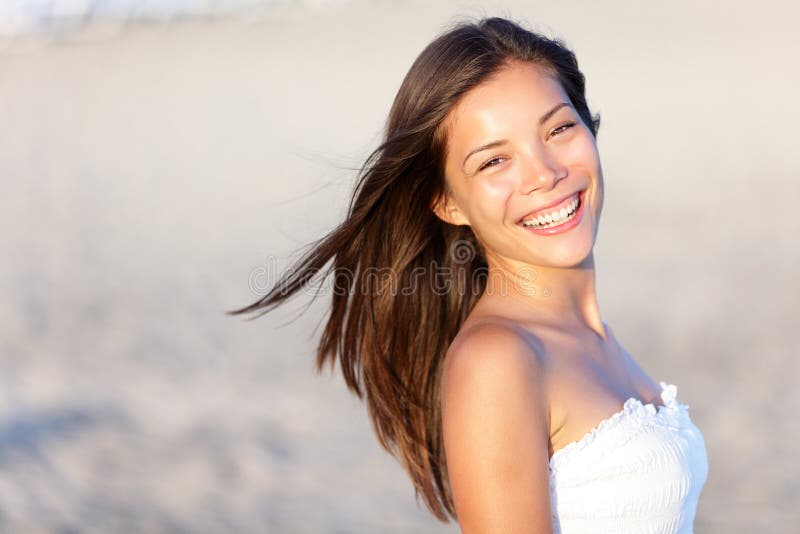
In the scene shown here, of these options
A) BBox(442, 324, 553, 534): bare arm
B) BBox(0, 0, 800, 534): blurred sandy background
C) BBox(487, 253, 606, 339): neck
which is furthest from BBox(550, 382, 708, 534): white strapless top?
BBox(0, 0, 800, 534): blurred sandy background

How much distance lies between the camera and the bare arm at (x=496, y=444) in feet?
6.81

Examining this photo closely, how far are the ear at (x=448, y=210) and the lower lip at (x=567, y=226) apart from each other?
0.67ft

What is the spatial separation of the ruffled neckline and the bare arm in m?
0.10

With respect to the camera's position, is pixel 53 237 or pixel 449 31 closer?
pixel 449 31

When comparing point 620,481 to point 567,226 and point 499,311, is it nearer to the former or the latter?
point 499,311

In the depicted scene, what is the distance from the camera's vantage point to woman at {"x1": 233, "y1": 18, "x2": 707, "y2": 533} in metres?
2.12

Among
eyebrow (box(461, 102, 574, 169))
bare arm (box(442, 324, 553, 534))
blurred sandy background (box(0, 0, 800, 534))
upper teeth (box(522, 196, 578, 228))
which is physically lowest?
blurred sandy background (box(0, 0, 800, 534))

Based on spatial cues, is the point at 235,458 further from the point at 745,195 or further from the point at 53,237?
the point at 745,195

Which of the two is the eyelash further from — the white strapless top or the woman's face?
the white strapless top

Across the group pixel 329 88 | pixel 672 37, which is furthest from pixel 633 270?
pixel 672 37

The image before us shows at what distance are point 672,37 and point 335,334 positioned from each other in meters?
16.7

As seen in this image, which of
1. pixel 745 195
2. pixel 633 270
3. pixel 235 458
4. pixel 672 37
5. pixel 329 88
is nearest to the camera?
pixel 235 458

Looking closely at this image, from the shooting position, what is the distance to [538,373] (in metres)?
2.22

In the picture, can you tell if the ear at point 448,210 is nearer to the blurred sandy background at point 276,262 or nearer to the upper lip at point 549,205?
the upper lip at point 549,205
